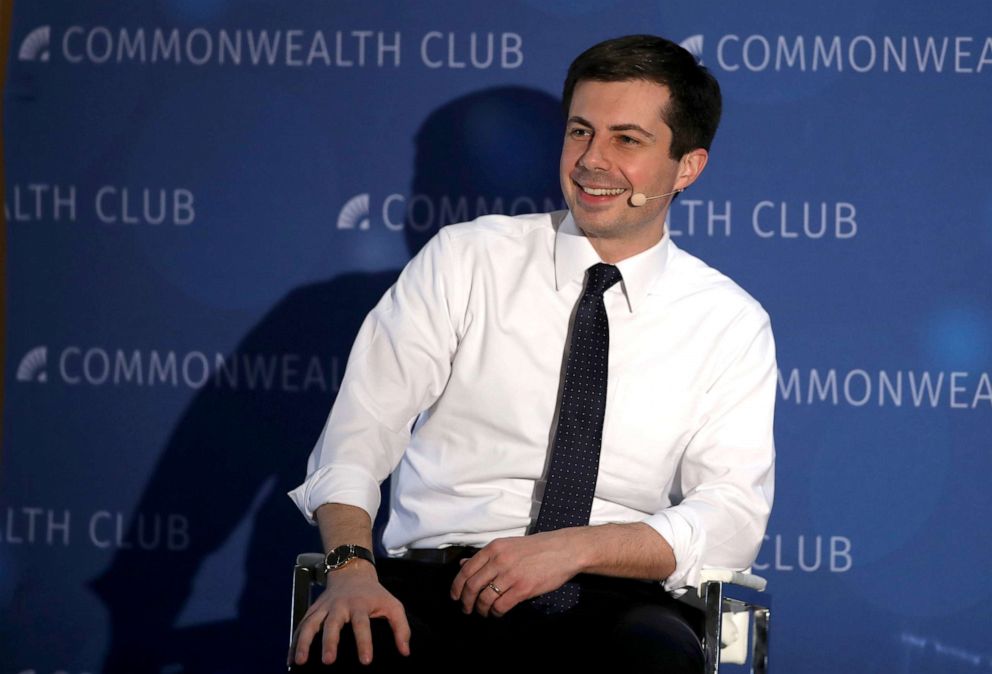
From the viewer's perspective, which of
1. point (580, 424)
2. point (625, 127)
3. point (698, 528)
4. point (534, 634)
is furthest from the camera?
point (625, 127)

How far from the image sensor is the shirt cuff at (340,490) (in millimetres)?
2098

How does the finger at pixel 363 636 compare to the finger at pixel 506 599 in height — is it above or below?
below

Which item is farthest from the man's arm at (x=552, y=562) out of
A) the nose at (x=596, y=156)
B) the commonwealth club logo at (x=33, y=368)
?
the commonwealth club logo at (x=33, y=368)

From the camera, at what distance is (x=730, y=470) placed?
2.26 m

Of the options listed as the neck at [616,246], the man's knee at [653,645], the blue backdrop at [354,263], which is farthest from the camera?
the blue backdrop at [354,263]

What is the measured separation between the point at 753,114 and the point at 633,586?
147 cm

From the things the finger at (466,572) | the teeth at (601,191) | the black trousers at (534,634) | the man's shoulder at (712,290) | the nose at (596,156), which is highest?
the nose at (596,156)

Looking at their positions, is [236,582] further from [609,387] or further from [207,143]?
[609,387]

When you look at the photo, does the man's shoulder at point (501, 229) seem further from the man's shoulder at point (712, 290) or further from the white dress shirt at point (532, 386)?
the man's shoulder at point (712, 290)

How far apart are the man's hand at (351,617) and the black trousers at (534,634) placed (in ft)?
0.08

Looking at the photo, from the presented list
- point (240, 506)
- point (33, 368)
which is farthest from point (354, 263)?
point (33, 368)

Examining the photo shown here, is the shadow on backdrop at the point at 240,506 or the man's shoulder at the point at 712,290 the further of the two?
the shadow on backdrop at the point at 240,506

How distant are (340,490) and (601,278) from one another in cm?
68

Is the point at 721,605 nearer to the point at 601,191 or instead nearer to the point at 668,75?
the point at 601,191
